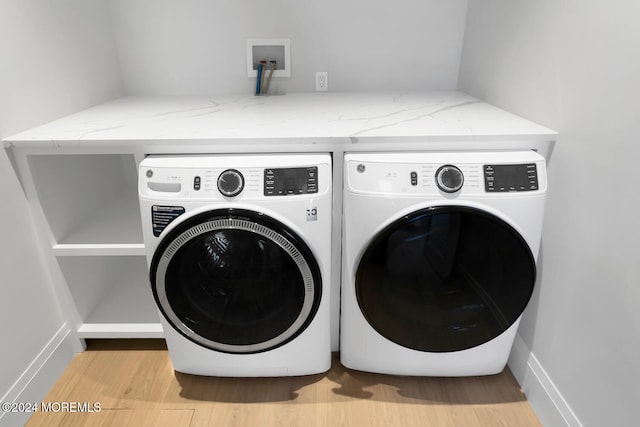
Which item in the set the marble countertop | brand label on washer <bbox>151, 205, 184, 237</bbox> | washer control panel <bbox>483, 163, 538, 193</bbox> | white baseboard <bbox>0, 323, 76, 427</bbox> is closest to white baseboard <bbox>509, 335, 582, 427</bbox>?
washer control panel <bbox>483, 163, 538, 193</bbox>

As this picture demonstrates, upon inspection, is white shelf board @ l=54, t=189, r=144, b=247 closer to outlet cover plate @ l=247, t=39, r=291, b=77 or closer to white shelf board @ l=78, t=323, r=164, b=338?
white shelf board @ l=78, t=323, r=164, b=338

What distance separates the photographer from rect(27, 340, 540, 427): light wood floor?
51.2 inches

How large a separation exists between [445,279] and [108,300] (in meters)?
1.34

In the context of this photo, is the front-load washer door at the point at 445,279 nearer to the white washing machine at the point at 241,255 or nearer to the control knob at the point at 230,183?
the white washing machine at the point at 241,255

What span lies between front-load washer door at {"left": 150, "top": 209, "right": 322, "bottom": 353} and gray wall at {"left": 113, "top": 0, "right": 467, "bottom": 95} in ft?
3.37

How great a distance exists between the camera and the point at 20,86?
1251 millimetres

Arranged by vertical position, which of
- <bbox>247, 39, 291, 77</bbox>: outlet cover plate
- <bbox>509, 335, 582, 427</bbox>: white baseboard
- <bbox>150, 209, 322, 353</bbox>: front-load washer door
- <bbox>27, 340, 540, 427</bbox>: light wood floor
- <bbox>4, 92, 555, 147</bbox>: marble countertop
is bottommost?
<bbox>27, 340, 540, 427</bbox>: light wood floor

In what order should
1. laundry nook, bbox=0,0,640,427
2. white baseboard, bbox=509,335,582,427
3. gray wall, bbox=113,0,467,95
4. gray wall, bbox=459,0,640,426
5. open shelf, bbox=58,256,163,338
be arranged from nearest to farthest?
gray wall, bbox=459,0,640,426, laundry nook, bbox=0,0,640,427, white baseboard, bbox=509,335,582,427, open shelf, bbox=58,256,163,338, gray wall, bbox=113,0,467,95

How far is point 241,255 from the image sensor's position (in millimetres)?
1206

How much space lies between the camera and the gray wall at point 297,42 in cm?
180

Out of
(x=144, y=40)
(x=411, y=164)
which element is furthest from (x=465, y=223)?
(x=144, y=40)

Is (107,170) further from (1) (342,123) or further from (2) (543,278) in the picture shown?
(2) (543,278)

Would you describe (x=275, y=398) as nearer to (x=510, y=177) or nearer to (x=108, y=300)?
(x=108, y=300)

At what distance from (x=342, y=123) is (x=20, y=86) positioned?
40.8 inches
